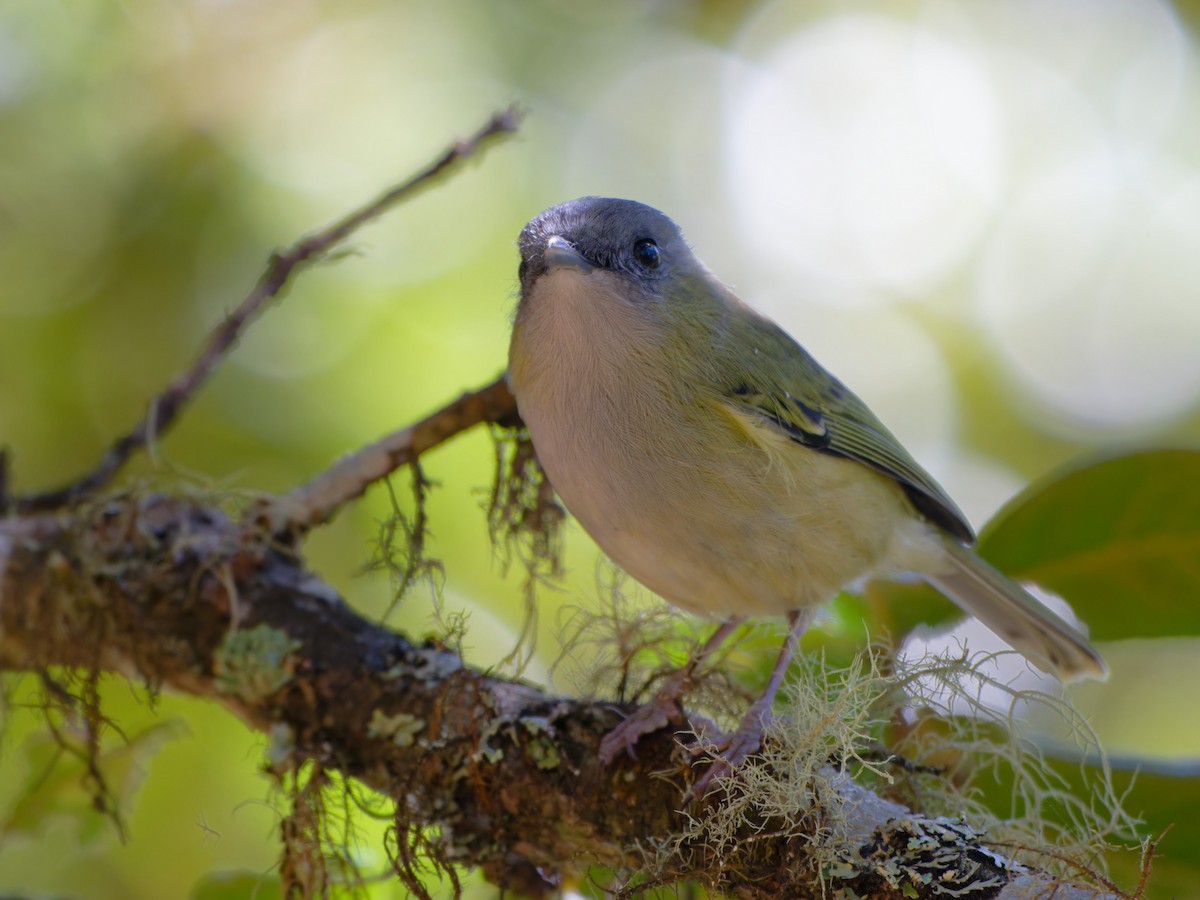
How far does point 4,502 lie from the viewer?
3182 mm

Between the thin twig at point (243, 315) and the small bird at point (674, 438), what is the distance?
0.33 metres

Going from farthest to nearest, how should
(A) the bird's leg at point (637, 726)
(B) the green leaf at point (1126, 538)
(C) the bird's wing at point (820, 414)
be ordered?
1. (B) the green leaf at point (1126, 538)
2. (C) the bird's wing at point (820, 414)
3. (A) the bird's leg at point (637, 726)

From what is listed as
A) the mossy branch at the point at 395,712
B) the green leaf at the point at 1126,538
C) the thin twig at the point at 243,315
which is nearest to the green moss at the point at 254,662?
the mossy branch at the point at 395,712

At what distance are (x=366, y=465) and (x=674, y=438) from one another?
0.90 metres

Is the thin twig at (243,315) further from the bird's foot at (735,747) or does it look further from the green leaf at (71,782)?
the bird's foot at (735,747)

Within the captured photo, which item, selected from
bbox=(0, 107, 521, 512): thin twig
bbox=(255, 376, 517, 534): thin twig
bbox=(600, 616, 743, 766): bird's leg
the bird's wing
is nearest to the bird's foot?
bbox=(600, 616, 743, 766): bird's leg

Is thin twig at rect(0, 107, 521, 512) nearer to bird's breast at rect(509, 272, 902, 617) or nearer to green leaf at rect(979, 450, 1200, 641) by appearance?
bird's breast at rect(509, 272, 902, 617)

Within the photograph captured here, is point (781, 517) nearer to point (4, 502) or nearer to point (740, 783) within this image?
point (740, 783)

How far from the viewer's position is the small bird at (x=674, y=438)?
244 cm

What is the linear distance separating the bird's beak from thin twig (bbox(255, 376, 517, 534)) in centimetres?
45

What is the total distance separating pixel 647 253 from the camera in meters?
2.72

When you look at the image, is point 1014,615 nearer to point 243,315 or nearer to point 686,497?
point 686,497

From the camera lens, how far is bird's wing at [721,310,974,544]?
266 centimetres

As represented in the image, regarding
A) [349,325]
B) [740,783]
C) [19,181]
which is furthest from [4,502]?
[740,783]
